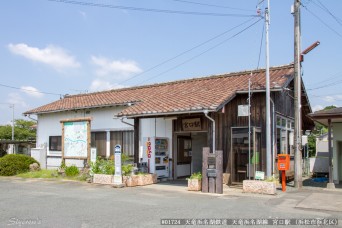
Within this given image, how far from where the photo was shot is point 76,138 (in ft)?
56.1

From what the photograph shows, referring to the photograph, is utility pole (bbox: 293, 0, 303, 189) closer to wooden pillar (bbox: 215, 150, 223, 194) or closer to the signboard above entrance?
wooden pillar (bbox: 215, 150, 223, 194)

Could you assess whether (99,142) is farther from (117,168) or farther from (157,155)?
(117,168)


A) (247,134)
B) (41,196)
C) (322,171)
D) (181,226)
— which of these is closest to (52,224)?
(181,226)

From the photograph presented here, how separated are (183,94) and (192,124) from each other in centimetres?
162

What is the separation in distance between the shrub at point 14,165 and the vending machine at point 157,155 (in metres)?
7.45

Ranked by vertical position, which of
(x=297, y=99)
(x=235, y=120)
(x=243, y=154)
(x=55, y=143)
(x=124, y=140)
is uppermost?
(x=297, y=99)

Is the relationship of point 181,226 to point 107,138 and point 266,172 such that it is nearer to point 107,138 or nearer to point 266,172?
point 266,172

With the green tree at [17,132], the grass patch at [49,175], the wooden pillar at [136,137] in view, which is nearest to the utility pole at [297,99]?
the wooden pillar at [136,137]

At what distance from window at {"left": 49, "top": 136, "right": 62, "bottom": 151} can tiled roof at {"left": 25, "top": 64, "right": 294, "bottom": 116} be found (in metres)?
1.66

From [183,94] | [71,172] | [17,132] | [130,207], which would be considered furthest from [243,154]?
[17,132]

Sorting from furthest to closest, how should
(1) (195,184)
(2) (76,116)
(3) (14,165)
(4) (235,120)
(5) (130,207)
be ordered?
(2) (76,116) < (3) (14,165) < (4) (235,120) < (1) (195,184) < (5) (130,207)

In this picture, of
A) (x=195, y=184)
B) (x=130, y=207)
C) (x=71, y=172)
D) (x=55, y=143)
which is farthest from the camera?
(x=55, y=143)

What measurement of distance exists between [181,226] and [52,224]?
2667 millimetres

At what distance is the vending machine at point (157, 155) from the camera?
48.0 feet
